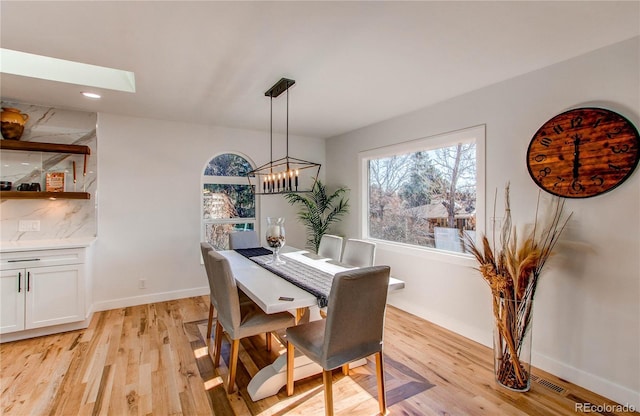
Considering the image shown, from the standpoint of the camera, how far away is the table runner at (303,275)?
2.04 metres

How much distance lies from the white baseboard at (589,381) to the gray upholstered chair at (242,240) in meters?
3.08

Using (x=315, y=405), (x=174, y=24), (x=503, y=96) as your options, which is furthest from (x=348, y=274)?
(x=503, y=96)

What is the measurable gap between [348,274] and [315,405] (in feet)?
3.39

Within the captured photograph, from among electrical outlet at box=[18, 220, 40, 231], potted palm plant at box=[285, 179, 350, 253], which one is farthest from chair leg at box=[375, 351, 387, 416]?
electrical outlet at box=[18, 220, 40, 231]

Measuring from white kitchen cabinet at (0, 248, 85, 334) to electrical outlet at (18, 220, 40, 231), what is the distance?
0.63 meters

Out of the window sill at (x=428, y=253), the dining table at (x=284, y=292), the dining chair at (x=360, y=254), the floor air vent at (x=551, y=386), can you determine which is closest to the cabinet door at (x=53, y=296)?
the dining table at (x=284, y=292)

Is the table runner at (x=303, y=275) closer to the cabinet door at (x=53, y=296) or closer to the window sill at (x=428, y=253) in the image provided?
the window sill at (x=428, y=253)

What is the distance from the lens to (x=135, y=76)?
8.71ft

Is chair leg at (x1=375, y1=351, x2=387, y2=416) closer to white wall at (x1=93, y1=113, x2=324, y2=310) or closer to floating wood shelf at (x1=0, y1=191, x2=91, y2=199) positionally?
white wall at (x1=93, y1=113, x2=324, y2=310)

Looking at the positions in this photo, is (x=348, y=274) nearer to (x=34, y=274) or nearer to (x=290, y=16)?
(x=290, y=16)

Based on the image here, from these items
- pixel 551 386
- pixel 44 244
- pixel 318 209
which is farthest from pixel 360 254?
pixel 44 244

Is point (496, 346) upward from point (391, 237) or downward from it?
downward

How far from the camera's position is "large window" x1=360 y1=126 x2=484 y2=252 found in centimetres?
319

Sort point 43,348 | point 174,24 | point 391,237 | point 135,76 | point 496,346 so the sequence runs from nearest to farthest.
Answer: point 174,24 < point 496,346 < point 135,76 < point 43,348 < point 391,237
